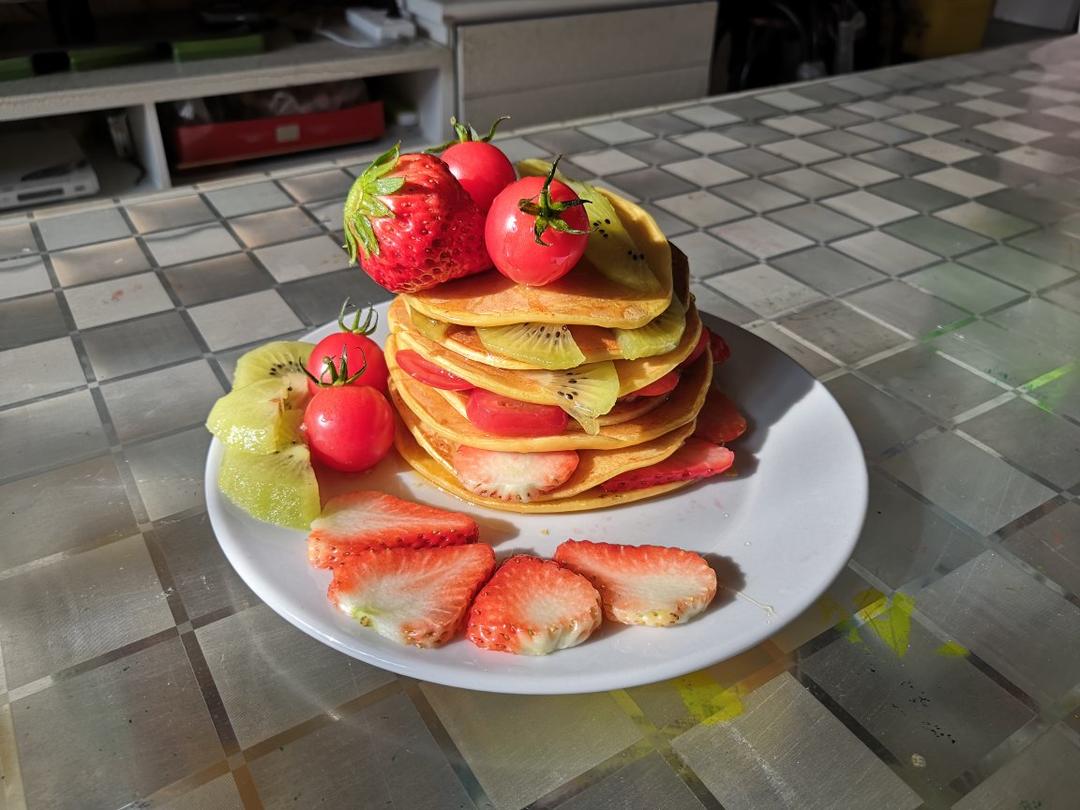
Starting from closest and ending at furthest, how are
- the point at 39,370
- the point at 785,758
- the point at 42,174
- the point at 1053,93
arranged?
the point at 785,758 → the point at 39,370 → the point at 42,174 → the point at 1053,93

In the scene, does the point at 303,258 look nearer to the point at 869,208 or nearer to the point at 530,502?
the point at 530,502

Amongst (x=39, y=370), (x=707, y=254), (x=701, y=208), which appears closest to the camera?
(x=39, y=370)

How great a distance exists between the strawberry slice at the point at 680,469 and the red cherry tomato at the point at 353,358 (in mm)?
297

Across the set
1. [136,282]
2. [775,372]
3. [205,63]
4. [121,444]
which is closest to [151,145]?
[205,63]

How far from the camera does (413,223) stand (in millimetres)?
787

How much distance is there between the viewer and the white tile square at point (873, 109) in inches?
90.7

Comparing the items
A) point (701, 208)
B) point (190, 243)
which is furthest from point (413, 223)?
point (701, 208)

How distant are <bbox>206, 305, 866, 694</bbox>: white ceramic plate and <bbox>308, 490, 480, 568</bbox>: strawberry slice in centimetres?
2

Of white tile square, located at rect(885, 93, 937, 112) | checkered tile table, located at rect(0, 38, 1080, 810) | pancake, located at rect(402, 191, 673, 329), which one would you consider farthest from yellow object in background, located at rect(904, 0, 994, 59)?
pancake, located at rect(402, 191, 673, 329)

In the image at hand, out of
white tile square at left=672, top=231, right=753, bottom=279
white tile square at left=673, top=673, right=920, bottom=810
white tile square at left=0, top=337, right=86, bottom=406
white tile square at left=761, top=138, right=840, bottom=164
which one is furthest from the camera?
white tile square at left=761, top=138, right=840, bottom=164

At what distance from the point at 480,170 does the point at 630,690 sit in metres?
0.52

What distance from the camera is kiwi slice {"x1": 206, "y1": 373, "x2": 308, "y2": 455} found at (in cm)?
89

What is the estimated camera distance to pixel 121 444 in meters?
1.06

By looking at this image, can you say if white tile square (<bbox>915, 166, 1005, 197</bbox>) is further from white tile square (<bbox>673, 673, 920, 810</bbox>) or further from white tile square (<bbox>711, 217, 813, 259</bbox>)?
white tile square (<bbox>673, 673, 920, 810</bbox>)
